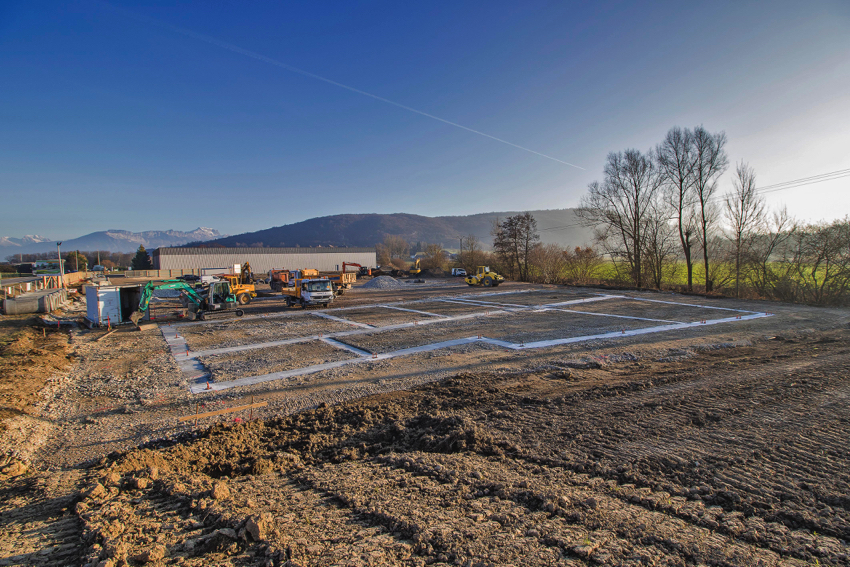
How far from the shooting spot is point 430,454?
580cm

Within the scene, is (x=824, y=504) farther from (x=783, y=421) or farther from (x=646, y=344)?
(x=646, y=344)

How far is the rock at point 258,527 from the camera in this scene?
372 cm

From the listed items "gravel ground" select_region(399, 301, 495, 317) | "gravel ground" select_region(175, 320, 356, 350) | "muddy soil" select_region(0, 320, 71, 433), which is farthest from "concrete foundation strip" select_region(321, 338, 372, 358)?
"muddy soil" select_region(0, 320, 71, 433)

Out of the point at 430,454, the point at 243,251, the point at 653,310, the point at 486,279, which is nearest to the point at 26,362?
the point at 430,454

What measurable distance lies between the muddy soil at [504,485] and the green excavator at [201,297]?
53.2ft

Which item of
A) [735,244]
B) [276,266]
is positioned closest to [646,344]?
[735,244]

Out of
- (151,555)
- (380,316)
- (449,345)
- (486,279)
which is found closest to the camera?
(151,555)

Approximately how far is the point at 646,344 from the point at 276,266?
6663 centimetres

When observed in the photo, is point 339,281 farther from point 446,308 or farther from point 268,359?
point 268,359

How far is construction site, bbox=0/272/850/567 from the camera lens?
147 inches

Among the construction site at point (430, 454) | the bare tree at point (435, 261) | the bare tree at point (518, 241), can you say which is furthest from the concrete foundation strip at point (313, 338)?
the bare tree at point (435, 261)

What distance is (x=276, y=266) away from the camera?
6962 cm

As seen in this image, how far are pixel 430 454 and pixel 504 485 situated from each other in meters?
1.40

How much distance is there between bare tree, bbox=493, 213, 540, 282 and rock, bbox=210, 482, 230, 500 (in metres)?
46.6
